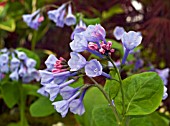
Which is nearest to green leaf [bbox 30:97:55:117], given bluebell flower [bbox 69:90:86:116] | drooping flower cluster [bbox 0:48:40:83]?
drooping flower cluster [bbox 0:48:40:83]

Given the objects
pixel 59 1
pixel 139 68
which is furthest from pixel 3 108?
pixel 139 68

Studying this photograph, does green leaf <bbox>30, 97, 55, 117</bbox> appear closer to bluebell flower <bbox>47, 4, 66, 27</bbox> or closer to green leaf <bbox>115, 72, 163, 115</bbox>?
bluebell flower <bbox>47, 4, 66, 27</bbox>

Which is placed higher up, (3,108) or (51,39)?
(51,39)

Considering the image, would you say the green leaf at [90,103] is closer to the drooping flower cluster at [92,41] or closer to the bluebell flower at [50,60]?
the bluebell flower at [50,60]

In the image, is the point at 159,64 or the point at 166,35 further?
the point at 159,64

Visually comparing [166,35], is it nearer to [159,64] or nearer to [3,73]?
[159,64]

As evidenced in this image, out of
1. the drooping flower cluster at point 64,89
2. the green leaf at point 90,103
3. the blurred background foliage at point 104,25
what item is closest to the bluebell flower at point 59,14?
the blurred background foliage at point 104,25

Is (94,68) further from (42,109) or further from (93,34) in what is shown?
(42,109)
